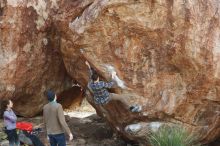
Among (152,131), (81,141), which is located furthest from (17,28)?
(152,131)

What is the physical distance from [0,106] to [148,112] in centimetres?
451

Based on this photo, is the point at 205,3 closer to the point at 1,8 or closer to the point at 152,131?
the point at 152,131

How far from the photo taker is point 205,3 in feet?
31.0

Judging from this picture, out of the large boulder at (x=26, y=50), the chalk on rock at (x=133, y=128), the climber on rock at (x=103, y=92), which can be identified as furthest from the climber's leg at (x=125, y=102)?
the large boulder at (x=26, y=50)

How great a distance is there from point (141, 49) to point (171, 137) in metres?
2.08

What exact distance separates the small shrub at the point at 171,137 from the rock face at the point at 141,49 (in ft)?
0.84

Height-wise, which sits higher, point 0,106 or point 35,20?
point 35,20

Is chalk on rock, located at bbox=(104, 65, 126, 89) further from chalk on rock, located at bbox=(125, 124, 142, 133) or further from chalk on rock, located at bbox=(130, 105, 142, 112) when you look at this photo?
chalk on rock, located at bbox=(125, 124, 142, 133)

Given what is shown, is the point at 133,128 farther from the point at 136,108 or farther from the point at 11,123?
the point at 11,123

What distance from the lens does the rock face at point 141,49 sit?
9.56 m

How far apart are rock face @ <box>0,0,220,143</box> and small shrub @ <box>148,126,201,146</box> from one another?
0.26 metres

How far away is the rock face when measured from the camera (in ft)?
31.4

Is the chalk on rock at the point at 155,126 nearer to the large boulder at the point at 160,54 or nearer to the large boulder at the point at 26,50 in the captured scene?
the large boulder at the point at 160,54

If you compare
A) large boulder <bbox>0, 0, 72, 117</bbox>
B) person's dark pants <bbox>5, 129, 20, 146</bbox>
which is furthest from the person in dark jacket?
large boulder <bbox>0, 0, 72, 117</bbox>
